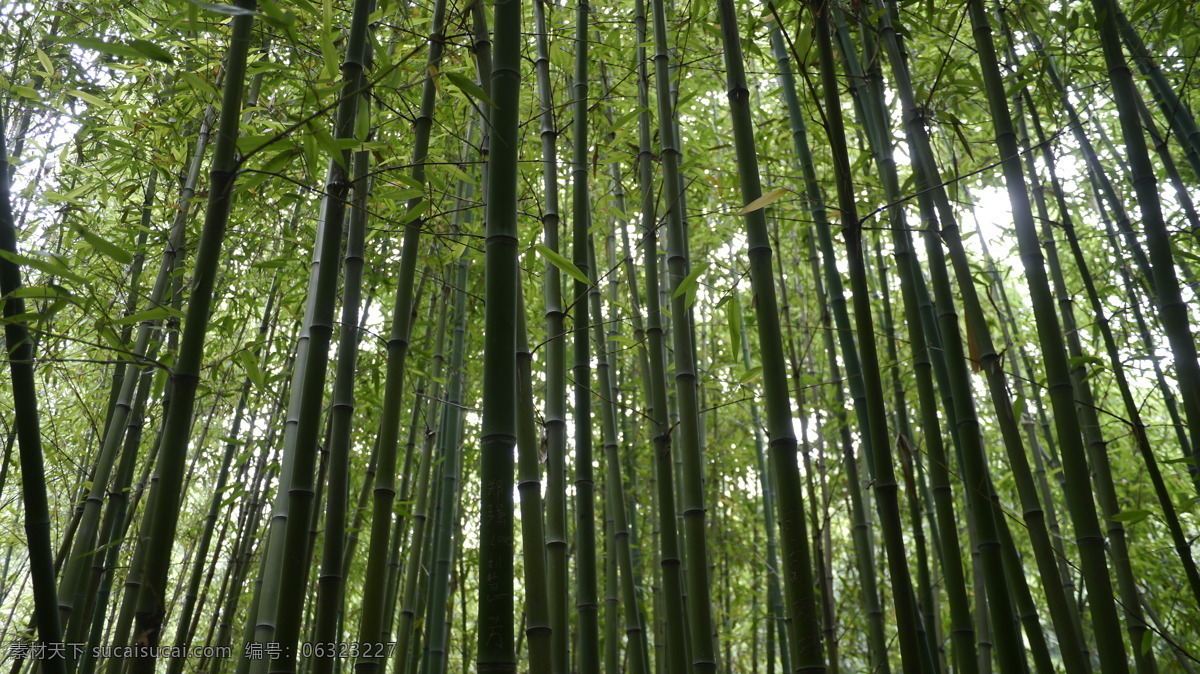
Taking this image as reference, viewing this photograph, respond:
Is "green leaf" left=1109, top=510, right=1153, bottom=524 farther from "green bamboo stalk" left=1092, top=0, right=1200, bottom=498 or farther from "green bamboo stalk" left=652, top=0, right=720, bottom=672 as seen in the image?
"green bamboo stalk" left=652, top=0, right=720, bottom=672

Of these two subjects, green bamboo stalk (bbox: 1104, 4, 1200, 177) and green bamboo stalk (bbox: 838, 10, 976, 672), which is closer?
green bamboo stalk (bbox: 838, 10, 976, 672)

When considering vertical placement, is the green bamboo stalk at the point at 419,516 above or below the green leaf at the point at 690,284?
below

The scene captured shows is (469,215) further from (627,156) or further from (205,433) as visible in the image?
(205,433)

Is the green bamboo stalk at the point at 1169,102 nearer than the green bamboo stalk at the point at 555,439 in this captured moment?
No

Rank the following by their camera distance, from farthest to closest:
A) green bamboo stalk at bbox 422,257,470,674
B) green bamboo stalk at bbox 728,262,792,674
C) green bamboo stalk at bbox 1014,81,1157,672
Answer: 1. green bamboo stalk at bbox 728,262,792,674
2. green bamboo stalk at bbox 422,257,470,674
3. green bamboo stalk at bbox 1014,81,1157,672

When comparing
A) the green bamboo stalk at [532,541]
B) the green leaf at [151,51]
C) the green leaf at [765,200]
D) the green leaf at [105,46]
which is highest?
the green leaf at [105,46]

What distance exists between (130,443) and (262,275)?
147 cm

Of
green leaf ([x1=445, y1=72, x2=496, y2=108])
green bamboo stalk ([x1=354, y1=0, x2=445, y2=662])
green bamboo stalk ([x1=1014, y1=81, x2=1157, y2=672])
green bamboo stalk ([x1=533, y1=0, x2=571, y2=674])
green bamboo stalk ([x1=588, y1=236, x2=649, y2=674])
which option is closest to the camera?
green leaf ([x1=445, y1=72, x2=496, y2=108])

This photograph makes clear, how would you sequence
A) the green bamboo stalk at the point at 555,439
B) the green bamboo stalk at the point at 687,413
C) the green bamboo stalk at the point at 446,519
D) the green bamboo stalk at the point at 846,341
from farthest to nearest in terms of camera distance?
the green bamboo stalk at the point at 446,519 → the green bamboo stalk at the point at 846,341 → the green bamboo stalk at the point at 555,439 → the green bamboo stalk at the point at 687,413

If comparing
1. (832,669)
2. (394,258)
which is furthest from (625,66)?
(832,669)

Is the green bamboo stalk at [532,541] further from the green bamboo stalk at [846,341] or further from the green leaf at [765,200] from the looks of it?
the green bamboo stalk at [846,341]

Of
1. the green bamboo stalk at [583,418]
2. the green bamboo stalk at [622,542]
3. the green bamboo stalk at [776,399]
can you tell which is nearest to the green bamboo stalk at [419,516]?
the green bamboo stalk at [622,542]

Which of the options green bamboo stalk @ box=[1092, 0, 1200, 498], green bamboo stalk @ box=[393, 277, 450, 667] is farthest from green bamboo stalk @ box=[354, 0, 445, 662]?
green bamboo stalk @ box=[1092, 0, 1200, 498]

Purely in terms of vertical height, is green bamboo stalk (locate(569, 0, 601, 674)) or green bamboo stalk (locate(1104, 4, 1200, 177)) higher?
green bamboo stalk (locate(1104, 4, 1200, 177))
